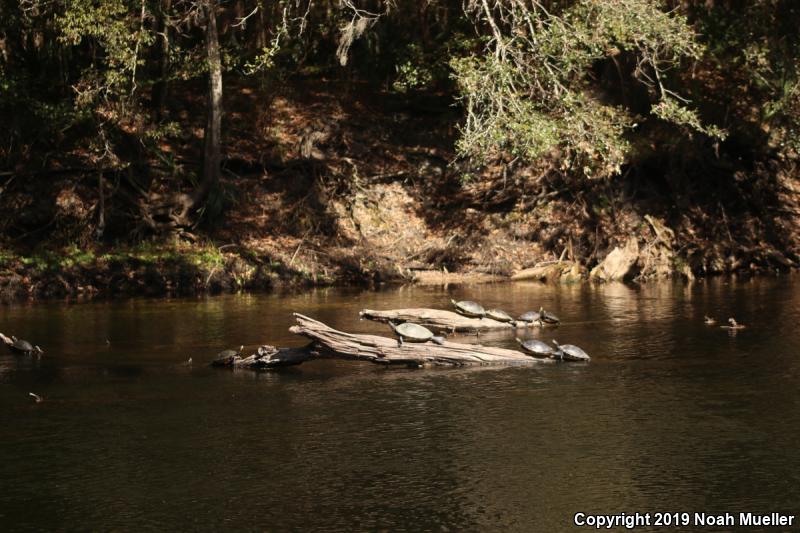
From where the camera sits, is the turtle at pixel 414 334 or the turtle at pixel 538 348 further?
the turtle at pixel 414 334

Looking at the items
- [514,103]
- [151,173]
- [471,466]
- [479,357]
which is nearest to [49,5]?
[151,173]

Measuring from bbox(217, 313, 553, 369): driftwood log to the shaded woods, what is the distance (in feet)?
29.3

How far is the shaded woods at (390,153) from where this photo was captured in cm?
2428

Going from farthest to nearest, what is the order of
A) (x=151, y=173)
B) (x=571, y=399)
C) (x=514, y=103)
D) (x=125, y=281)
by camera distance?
1. (x=151, y=173)
2. (x=125, y=281)
3. (x=514, y=103)
4. (x=571, y=399)

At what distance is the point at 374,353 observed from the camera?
13.9 meters

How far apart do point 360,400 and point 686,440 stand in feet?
12.2

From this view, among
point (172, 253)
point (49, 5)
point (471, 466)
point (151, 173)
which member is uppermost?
point (49, 5)

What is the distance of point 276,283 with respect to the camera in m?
26.8

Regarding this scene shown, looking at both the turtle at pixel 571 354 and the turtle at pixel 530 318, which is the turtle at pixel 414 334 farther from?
the turtle at pixel 530 318

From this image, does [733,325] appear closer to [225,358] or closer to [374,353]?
[374,353]

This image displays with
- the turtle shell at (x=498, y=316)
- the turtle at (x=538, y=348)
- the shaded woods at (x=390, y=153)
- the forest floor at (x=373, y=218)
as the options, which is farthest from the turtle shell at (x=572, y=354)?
the forest floor at (x=373, y=218)

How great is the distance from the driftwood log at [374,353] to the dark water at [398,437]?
0.25 meters

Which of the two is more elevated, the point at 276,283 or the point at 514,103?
the point at 514,103

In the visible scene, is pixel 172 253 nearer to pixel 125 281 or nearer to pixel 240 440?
pixel 125 281
